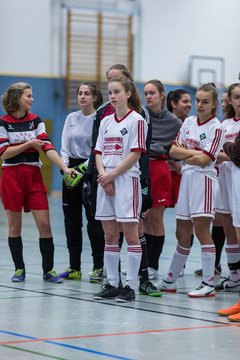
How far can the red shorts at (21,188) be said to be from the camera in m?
6.77

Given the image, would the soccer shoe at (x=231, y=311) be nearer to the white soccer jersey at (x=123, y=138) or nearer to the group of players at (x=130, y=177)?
the group of players at (x=130, y=177)

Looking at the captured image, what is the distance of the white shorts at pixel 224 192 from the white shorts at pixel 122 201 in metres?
0.98

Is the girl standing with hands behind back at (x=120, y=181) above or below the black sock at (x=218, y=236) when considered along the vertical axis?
above

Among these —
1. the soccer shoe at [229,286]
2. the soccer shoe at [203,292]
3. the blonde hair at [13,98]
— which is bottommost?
Result: the soccer shoe at [229,286]

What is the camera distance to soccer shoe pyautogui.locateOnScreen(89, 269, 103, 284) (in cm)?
691

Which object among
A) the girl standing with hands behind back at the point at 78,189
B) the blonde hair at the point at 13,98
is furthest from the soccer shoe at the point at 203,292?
the blonde hair at the point at 13,98

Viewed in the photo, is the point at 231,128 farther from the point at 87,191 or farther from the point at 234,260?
the point at 87,191

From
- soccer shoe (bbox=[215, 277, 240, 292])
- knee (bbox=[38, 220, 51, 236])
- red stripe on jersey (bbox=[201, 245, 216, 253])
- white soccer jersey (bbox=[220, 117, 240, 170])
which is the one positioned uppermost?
white soccer jersey (bbox=[220, 117, 240, 170])

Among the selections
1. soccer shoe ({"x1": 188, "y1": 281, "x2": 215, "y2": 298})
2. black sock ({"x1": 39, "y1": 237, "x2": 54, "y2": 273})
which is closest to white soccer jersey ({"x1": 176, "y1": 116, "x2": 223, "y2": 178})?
soccer shoe ({"x1": 188, "y1": 281, "x2": 215, "y2": 298})

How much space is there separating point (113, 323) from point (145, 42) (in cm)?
1578

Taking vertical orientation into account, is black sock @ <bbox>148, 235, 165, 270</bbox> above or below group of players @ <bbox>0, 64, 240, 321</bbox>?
below

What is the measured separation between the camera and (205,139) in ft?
20.5

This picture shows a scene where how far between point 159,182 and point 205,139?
107 centimetres

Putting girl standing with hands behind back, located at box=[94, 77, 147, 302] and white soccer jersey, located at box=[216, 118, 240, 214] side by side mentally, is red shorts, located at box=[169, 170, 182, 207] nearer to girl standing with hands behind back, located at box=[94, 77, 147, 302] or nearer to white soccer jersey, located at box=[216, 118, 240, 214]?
white soccer jersey, located at box=[216, 118, 240, 214]
